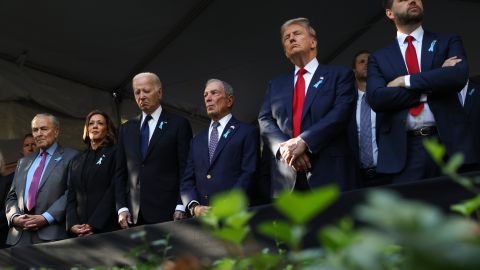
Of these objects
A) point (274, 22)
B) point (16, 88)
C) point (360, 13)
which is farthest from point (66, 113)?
point (360, 13)

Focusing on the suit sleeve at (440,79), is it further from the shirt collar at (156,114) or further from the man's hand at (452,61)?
the shirt collar at (156,114)

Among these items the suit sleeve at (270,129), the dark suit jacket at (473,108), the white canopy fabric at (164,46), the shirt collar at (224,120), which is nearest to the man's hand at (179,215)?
the shirt collar at (224,120)

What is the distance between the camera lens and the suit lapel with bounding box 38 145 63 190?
17.6 feet

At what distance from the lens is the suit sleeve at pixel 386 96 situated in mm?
3480

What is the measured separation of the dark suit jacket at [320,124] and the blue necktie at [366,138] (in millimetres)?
A: 350

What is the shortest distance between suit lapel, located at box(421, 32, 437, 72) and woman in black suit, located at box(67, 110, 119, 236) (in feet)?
7.60

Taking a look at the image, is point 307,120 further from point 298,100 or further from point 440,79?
point 440,79

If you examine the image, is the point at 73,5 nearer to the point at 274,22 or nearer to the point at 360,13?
the point at 274,22

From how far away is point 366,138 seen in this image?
13.8ft

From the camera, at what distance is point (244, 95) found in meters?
7.85

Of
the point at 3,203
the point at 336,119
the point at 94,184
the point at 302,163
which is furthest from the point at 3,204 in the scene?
the point at 336,119

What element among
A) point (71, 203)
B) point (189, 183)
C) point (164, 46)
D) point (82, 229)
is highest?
point (164, 46)

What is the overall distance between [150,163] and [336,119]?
143 centimetres

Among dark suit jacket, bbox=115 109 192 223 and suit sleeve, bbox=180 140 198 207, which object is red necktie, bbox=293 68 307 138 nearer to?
suit sleeve, bbox=180 140 198 207
